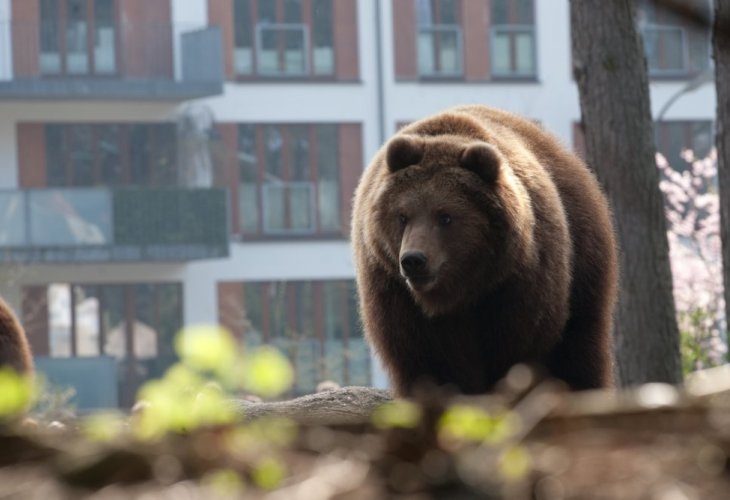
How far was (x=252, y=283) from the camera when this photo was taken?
35750 mm

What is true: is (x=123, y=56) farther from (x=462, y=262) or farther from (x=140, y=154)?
(x=462, y=262)

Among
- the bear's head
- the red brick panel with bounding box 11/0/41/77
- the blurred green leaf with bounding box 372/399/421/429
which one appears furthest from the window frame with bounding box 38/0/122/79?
the blurred green leaf with bounding box 372/399/421/429

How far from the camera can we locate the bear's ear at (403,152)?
5.93m

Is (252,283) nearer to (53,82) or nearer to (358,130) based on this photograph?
(358,130)

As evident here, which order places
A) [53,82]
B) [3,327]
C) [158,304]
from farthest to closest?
[158,304] → [53,82] → [3,327]

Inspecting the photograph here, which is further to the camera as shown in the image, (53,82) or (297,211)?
(297,211)

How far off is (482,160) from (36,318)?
2914cm

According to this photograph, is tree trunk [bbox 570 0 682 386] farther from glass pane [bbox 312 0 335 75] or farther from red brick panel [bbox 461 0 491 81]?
red brick panel [bbox 461 0 491 81]

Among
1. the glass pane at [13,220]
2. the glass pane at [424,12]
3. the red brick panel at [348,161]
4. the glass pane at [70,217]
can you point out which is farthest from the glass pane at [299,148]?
the glass pane at [13,220]

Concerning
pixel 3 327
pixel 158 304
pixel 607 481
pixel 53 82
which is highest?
pixel 53 82

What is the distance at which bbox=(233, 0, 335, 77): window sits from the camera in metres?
35.9

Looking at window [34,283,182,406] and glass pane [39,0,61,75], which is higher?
glass pane [39,0,61,75]

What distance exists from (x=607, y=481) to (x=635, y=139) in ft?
28.1

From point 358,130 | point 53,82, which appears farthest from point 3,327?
point 358,130
